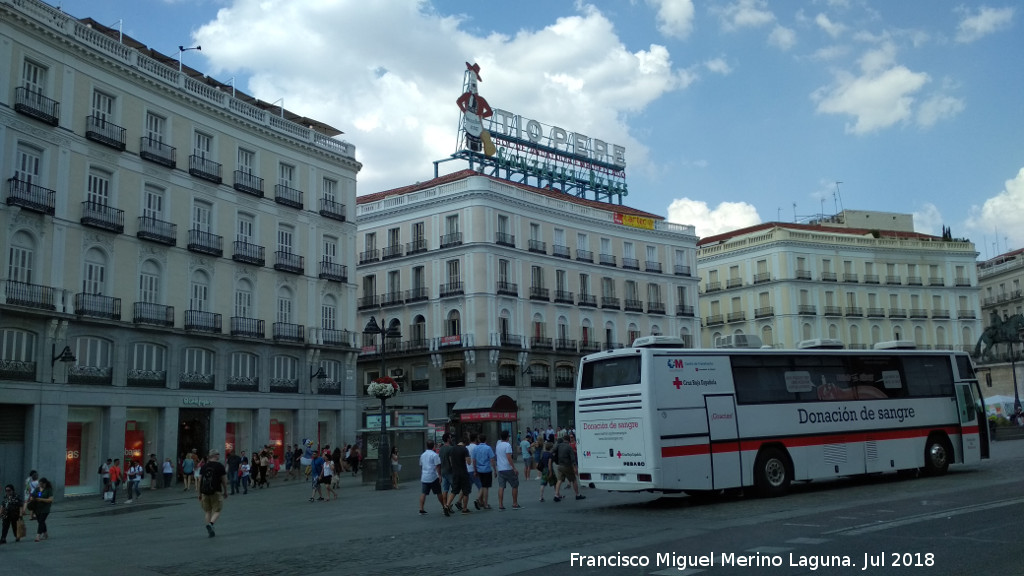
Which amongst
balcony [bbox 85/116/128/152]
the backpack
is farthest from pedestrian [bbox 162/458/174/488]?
the backpack

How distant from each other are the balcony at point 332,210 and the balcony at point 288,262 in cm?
298

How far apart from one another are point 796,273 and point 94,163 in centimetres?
5931

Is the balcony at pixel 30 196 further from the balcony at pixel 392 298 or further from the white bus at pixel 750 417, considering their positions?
the balcony at pixel 392 298

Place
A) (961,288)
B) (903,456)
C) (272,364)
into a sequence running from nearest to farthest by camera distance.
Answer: (903,456), (272,364), (961,288)

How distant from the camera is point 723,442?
1877 cm

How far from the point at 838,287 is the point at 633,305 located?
24.0 metres

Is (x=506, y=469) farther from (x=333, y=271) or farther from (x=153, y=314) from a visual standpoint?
(x=333, y=271)

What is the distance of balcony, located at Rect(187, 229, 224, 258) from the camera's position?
40.2m

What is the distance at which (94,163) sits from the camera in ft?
118

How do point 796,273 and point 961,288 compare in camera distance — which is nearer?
point 796,273

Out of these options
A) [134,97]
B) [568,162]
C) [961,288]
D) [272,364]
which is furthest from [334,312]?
[961,288]

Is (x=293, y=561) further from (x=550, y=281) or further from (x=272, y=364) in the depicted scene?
(x=550, y=281)

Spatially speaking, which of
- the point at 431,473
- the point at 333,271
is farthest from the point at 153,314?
the point at 431,473

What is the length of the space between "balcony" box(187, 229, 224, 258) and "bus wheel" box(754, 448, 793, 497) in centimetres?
2926
